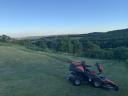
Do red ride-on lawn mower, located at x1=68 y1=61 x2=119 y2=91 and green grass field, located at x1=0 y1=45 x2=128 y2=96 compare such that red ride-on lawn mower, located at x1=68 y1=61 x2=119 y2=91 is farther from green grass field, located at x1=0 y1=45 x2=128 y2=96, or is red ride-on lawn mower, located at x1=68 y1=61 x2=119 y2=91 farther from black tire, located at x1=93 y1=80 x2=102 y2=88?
green grass field, located at x1=0 y1=45 x2=128 y2=96

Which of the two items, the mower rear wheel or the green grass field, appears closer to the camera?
the green grass field

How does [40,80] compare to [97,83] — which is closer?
[97,83]

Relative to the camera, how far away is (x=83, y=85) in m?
15.4

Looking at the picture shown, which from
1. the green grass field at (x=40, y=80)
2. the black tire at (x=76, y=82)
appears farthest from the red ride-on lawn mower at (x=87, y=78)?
the green grass field at (x=40, y=80)

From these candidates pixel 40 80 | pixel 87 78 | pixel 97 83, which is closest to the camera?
pixel 97 83

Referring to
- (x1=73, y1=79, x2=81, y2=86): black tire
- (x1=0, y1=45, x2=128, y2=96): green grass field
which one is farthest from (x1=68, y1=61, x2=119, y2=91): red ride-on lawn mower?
(x1=0, y1=45, x2=128, y2=96): green grass field

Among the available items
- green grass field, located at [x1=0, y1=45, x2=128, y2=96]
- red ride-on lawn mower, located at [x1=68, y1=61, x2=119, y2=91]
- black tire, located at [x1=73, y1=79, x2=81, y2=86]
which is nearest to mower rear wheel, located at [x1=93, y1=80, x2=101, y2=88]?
red ride-on lawn mower, located at [x1=68, y1=61, x2=119, y2=91]

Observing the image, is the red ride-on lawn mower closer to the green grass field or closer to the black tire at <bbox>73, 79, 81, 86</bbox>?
the black tire at <bbox>73, 79, 81, 86</bbox>

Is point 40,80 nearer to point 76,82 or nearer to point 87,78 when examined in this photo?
point 76,82

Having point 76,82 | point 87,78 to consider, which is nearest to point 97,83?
point 87,78

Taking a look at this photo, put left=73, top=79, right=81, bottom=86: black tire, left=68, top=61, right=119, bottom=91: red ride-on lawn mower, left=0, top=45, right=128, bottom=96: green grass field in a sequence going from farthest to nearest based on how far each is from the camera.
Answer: left=73, top=79, right=81, bottom=86: black tire → left=68, top=61, right=119, bottom=91: red ride-on lawn mower → left=0, top=45, right=128, bottom=96: green grass field

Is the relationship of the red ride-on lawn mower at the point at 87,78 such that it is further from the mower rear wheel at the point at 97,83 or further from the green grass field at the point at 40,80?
the green grass field at the point at 40,80

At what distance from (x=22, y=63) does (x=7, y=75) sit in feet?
14.5

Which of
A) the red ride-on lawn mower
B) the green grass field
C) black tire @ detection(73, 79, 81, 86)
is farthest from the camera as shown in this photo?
black tire @ detection(73, 79, 81, 86)
